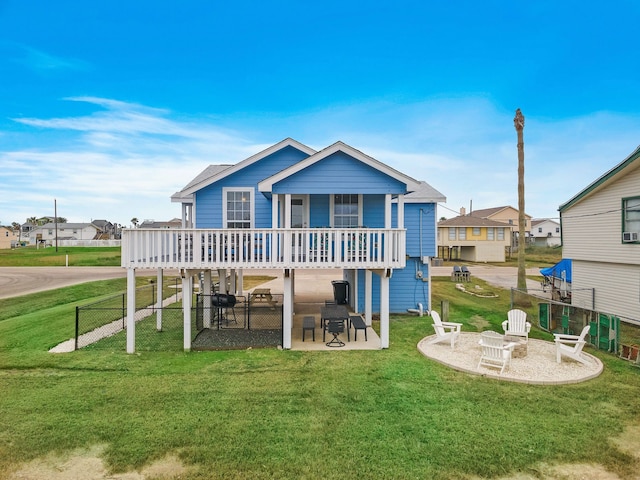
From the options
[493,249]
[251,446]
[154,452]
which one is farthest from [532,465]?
[493,249]

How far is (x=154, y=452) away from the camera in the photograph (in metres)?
5.07

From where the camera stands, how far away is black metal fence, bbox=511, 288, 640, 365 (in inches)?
375

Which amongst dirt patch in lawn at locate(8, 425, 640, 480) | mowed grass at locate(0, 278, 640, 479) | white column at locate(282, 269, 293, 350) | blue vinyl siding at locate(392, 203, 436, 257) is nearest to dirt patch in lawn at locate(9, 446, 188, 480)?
dirt patch in lawn at locate(8, 425, 640, 480)

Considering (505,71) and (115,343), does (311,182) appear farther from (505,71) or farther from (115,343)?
(505,71)

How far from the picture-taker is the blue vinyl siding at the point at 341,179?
1102 centimetres

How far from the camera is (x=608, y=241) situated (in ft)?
45.2

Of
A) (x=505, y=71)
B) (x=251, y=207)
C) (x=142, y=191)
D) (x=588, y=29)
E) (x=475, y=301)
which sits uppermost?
(x=588, y=29)

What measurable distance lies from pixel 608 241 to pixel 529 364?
8563 millimetres

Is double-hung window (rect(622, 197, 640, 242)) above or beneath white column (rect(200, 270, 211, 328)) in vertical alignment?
above

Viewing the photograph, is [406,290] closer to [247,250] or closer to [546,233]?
[247,250]

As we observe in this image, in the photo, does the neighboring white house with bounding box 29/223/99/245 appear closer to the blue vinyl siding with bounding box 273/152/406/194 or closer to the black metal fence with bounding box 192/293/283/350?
the black metal fence with bounding box 192/293/283/350

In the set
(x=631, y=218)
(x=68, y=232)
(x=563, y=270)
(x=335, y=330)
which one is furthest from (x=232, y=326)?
(x=68, y=232)

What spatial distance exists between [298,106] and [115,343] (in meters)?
28.2

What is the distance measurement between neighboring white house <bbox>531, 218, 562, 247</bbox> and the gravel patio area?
65.6m
